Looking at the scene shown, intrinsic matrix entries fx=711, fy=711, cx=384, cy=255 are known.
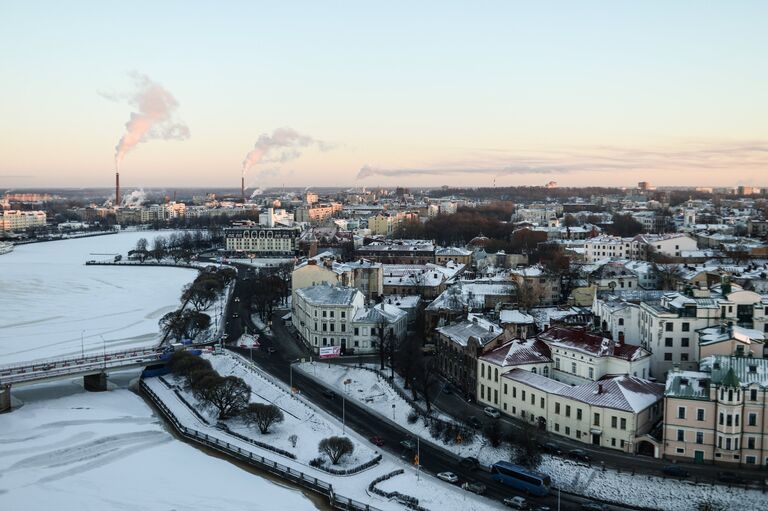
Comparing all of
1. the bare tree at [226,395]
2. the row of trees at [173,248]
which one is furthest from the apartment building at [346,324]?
the row of trees at [173,248]

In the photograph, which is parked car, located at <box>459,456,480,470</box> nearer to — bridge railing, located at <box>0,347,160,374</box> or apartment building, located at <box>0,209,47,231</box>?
bridge railing, located at <box>0,347,160,374</box>

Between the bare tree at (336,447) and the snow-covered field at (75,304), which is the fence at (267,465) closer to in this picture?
the bare tree at (336,447)

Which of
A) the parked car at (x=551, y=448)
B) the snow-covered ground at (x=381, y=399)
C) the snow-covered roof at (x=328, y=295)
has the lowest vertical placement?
the snow-covered ground at (x=381, y=399)

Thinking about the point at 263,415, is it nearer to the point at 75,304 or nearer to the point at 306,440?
the point at 306,440

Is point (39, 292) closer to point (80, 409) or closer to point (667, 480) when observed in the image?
point (80, 409)

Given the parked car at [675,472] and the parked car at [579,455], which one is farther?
the parked car at [579,455]

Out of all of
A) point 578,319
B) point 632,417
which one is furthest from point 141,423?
point 578,319
